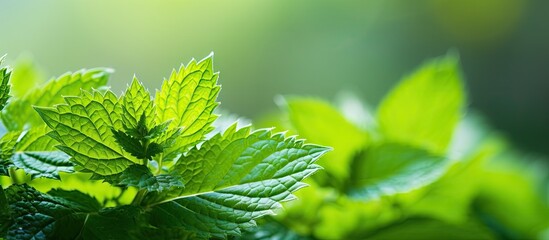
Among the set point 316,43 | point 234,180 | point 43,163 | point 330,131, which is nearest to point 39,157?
point 43,163

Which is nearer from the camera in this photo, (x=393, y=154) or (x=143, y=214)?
(x=143, y=214)

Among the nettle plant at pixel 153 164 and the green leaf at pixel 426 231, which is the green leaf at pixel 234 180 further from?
the green leaf at pixel 426 231

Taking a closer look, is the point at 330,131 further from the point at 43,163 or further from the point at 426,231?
the point at 43,163

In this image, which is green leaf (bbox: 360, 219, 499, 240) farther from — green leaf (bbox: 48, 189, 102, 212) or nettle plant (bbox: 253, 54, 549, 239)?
green leaf (bbox: 48, 189, 102, 212)

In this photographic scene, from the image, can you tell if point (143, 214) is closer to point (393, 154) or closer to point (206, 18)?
point (393, 154)

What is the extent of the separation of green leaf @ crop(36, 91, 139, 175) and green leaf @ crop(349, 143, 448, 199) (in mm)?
251

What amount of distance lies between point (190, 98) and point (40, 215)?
10 centimetres

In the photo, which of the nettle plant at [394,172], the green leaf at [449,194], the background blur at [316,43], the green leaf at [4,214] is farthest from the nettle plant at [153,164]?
the background blur at [316,43]

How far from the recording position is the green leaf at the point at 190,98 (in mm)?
344

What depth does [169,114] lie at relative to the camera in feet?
1.14

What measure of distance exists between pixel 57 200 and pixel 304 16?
6.95 feet

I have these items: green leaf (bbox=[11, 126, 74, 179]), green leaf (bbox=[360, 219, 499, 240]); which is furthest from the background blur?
green leaf (bbox=[11, 126, 74, 179])

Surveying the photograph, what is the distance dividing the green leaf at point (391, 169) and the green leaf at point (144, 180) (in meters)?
0.23

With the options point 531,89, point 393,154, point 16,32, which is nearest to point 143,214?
point 393,154
